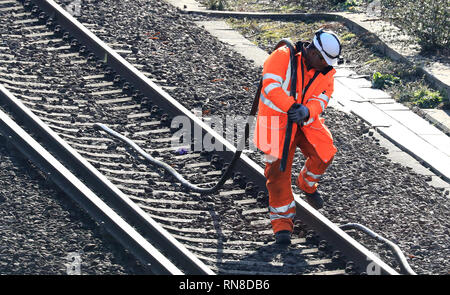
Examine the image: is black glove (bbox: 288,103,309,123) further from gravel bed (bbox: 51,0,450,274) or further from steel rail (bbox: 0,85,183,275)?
steel rail (bbox: 0,85,183,275)

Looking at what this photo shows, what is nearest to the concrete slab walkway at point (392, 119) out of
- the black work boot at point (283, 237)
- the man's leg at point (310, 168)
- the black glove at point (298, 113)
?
the man's leg at point (310, 168)

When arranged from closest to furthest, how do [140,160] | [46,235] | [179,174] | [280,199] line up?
[46,235] < [280,199] < [179,174] < [140,160]

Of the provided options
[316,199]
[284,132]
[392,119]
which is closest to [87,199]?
[284,132]

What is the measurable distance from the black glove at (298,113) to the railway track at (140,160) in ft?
3.16

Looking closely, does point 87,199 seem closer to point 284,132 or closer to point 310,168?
point 284,132

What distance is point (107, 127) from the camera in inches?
356

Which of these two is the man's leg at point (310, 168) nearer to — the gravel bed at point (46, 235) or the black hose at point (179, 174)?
the black hose at point (179, 174)

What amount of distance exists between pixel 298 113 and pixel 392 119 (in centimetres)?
347

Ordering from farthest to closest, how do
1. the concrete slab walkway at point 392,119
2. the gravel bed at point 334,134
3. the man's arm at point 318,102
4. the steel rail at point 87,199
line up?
the concrete slab walkway at point 392,119 → the gravel bed at point 334,134 → the man's arm at point 318,102 → the steel rail at point 87,199

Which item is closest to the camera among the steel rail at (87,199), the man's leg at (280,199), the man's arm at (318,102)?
the steel rail at (87,199)

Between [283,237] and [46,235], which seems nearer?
[46,235]

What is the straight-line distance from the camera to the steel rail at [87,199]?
21.8 feet

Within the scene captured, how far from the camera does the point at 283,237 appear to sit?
288 inches
